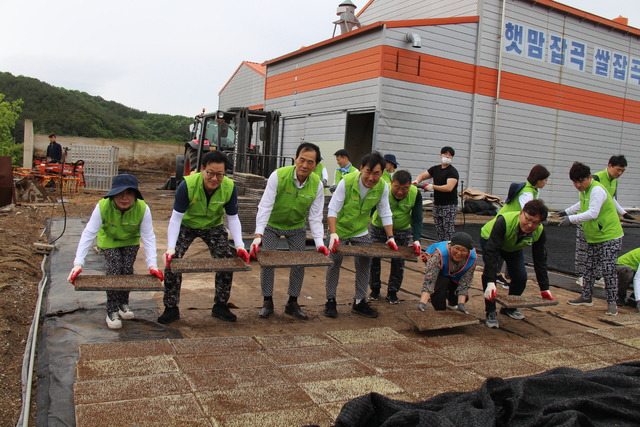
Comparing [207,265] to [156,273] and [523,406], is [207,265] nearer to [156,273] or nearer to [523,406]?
[156,273]

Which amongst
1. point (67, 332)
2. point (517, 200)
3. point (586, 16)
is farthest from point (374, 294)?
point (586, 16)

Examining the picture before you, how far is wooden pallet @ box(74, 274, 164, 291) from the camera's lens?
3.53 metres

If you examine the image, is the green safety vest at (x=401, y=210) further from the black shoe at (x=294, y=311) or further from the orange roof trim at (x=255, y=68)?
the orange roof trim at (x=255, y=68)

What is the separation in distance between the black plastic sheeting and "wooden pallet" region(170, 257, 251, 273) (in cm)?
53

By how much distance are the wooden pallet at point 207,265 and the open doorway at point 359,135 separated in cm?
1041

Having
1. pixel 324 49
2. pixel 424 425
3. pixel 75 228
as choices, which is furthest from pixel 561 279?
pixel 324 49

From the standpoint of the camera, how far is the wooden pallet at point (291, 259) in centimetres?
402

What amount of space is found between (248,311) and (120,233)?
1.35m

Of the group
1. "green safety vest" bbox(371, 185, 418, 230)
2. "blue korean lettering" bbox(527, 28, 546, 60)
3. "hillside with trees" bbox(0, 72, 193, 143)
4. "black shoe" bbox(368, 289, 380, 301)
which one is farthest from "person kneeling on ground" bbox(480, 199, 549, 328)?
"hillside with trees" bbox(0, 72, 193, 143)

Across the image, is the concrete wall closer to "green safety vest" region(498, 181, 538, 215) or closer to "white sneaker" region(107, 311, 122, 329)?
"white sneaker" region(107, 311, 122, 329)

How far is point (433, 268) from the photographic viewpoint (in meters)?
4.53

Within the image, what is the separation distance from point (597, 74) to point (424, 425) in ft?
54.3

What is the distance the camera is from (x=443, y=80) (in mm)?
12852

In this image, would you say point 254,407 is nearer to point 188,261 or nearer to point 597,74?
point 188,261
